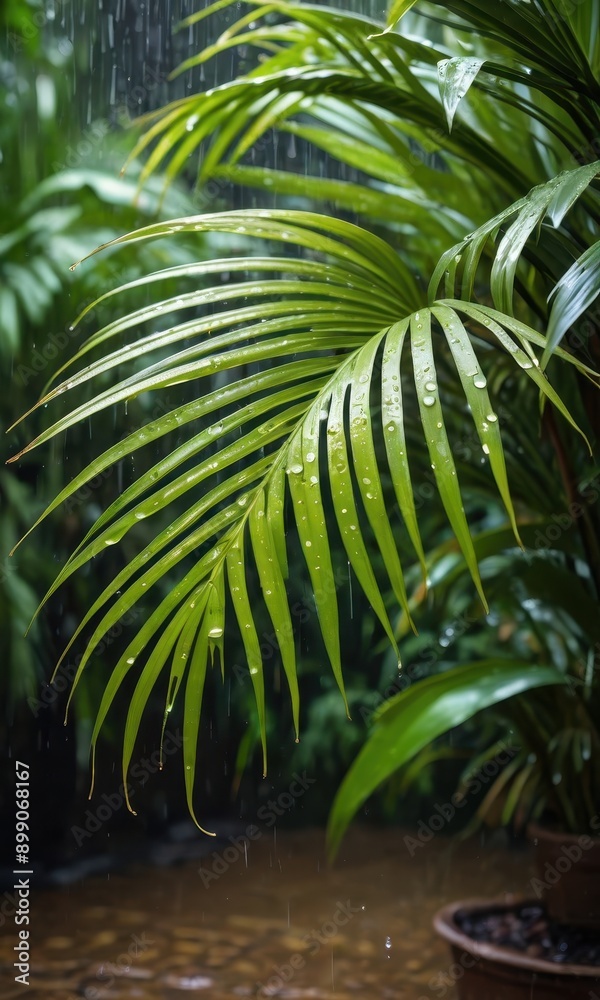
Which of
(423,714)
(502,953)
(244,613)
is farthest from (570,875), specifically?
(244,613)

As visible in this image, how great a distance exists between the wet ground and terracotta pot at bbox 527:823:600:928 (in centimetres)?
52

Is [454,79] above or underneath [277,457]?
above

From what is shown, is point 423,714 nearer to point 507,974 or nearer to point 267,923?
point 507,974

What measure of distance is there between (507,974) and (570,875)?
0.13 m

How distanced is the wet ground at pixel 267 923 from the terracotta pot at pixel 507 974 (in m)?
0.44

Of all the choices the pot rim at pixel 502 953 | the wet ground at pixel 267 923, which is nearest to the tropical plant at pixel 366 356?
the pot rim at pixel 502 953

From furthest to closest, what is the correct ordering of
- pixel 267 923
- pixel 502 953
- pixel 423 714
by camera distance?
pixel 267 923 < pixel 502 953 < pixel 423 714

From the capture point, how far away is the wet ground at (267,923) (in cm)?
148

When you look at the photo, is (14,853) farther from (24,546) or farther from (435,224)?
(435,224)

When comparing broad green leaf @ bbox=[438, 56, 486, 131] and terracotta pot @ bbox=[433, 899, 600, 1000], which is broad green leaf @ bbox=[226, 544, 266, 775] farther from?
terracotta pot @ bbox=[433, 899, 600, 1000]

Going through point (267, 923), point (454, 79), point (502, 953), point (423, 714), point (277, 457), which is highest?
point (454, 79)

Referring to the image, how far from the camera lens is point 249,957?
1.56m

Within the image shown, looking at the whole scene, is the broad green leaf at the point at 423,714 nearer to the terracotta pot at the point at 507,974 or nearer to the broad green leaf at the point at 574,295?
the terracotta pot at the point at 507,974

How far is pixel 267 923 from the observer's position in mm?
1698
